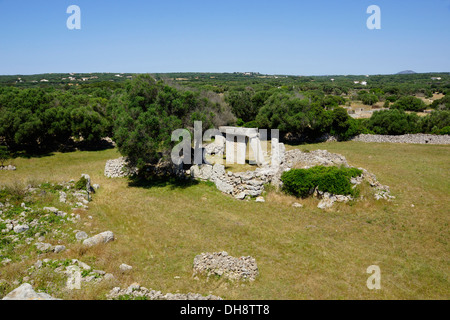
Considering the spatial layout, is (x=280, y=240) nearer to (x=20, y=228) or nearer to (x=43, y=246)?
(x=43, y=246)

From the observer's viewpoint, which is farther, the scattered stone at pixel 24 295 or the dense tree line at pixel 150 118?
the dense tree line at pixel 150 118

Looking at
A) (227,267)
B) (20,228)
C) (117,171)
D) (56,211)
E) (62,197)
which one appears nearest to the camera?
(227,267)

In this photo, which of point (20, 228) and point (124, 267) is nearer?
point (124, 267)

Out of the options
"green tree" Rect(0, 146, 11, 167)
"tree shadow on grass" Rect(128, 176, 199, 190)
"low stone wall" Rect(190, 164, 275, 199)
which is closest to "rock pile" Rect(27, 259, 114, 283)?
"low stone wall" Rect(190, 164, 275, 199)

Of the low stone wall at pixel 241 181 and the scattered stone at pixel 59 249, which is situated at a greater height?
the low stone wall at pixel 241 181

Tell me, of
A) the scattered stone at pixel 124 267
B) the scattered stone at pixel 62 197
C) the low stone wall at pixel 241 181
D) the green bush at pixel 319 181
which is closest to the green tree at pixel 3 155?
the scattered stone at pixel 62 197

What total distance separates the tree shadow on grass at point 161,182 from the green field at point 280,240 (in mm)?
303

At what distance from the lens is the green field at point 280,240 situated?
9.21 metres

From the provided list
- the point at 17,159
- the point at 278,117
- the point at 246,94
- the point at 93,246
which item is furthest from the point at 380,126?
the point at 17,159

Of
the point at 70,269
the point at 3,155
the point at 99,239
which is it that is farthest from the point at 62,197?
the point at 3,155

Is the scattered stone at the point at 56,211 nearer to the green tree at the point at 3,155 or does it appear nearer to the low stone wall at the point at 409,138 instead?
the green tree at the point at 3,155

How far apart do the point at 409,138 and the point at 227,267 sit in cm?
3344

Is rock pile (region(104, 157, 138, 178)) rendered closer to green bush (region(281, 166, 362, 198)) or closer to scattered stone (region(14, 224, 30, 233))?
scattered stone (region(14, 224, 30, 233))

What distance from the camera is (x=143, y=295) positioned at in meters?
8.03
